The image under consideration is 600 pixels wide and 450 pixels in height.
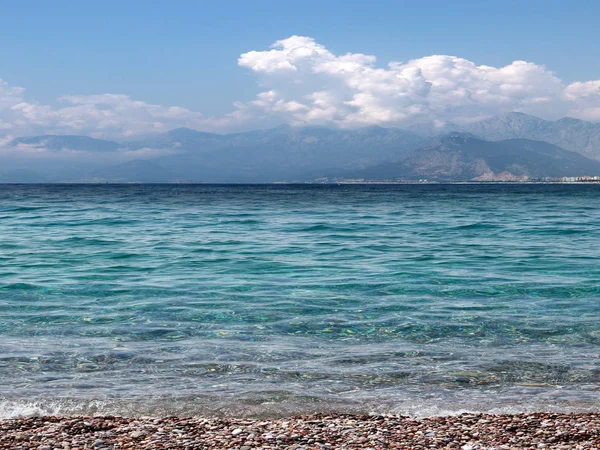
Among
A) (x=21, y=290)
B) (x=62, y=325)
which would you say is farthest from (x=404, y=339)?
(x=21, y=290)

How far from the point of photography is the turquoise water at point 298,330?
1052 centimetres

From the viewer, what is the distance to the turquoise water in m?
10.5

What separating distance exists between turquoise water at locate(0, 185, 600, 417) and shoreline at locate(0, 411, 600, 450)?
93 centimetres

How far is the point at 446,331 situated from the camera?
48.6ft

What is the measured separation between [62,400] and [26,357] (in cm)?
298

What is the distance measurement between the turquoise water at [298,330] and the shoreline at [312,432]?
932mm

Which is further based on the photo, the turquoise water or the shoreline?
the turquoise water

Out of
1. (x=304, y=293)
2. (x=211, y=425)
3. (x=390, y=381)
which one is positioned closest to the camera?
(x=211, y=425)

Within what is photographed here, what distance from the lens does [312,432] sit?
331 inches

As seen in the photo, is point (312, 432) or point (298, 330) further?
point (298, 330)

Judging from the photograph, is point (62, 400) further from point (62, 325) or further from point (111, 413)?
point (62, 325)

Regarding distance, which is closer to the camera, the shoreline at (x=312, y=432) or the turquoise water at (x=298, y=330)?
the shoreline at (x=312, y=432)

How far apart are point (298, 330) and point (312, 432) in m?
6.64

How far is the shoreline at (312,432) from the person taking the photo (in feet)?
25.8
